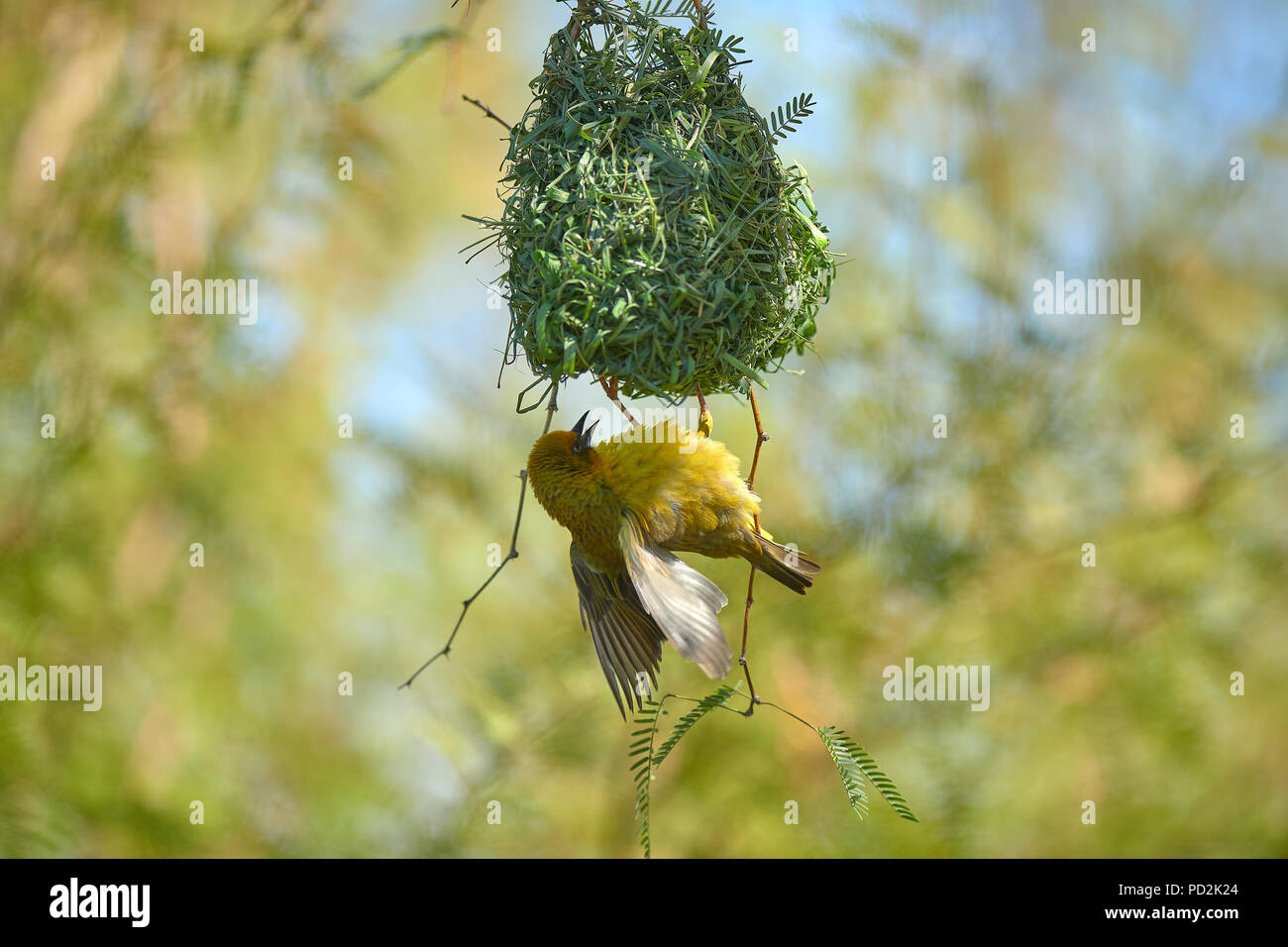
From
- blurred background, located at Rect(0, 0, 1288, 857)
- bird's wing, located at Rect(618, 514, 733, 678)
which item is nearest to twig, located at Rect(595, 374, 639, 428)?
bird's wing, located at Rect(618, 514, 733, 678)

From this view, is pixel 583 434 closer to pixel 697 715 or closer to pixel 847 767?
pixel 697 715

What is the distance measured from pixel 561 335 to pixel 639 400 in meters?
0.48

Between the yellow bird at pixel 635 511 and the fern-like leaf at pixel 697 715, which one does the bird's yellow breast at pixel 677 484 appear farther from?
the fern-like leaf at pixel 697 715

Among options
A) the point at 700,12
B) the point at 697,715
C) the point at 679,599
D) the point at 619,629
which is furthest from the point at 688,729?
the point at 700,12

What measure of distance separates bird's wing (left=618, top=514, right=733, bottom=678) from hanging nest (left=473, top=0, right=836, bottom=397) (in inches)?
17.3

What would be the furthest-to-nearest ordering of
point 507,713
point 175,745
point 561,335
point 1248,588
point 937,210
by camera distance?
point 175,745, point 1248,588, point 937,210, point 507,713, point 561,335

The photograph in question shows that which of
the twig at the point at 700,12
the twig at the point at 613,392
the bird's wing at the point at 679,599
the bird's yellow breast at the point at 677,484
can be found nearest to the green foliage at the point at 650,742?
the bird's wing at the point at 679,599

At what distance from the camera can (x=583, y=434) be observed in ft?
9.60

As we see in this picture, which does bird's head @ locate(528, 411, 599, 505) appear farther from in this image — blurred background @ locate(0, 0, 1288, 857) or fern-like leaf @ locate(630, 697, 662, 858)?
blurred background @ locate(0, 0, 1288, 857)

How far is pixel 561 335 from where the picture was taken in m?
2.55

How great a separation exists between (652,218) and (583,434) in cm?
69

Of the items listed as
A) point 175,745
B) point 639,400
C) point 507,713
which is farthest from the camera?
point 175,745

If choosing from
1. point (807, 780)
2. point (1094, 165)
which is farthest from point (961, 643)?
point (1094, 165)

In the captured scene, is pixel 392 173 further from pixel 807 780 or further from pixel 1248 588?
pixel 1248 588
